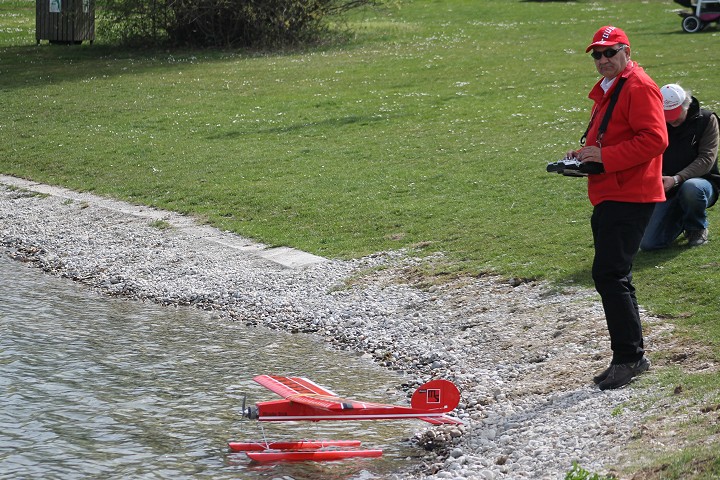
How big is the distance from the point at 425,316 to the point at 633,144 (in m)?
4.54

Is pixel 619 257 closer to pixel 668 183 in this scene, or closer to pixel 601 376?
pixel 601 376

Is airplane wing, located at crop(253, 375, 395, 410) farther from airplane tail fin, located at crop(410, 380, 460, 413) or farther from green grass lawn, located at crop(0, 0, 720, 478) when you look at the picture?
green grass lawn, located at crop(0, 0, 720, 478)

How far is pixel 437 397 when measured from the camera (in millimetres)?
8648

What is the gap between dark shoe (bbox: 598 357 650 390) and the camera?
861cm

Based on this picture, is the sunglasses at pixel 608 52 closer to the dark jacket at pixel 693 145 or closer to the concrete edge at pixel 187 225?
the dark jacket at pixel 693 145

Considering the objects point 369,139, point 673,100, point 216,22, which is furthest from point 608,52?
point 216,22

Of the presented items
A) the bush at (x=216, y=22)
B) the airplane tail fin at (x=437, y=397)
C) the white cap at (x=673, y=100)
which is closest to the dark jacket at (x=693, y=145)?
the white cap at (x=673, y=100)

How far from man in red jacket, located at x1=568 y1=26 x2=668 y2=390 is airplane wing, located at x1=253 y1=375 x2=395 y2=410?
2.14 meters

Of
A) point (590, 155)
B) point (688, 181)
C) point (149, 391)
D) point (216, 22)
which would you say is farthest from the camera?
point (216, 22)

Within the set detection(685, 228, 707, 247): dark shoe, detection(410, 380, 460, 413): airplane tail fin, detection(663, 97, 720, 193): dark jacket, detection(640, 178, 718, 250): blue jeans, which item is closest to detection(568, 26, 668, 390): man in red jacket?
detection(410, 380, 460, 413): airplane tail fin

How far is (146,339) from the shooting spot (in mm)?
12250

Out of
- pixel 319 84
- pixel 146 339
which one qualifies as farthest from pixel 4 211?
pixel 319 84

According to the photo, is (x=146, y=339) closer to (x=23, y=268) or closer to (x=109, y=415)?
(x=109, y=415)

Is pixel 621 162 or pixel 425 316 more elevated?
pixel 621 162
